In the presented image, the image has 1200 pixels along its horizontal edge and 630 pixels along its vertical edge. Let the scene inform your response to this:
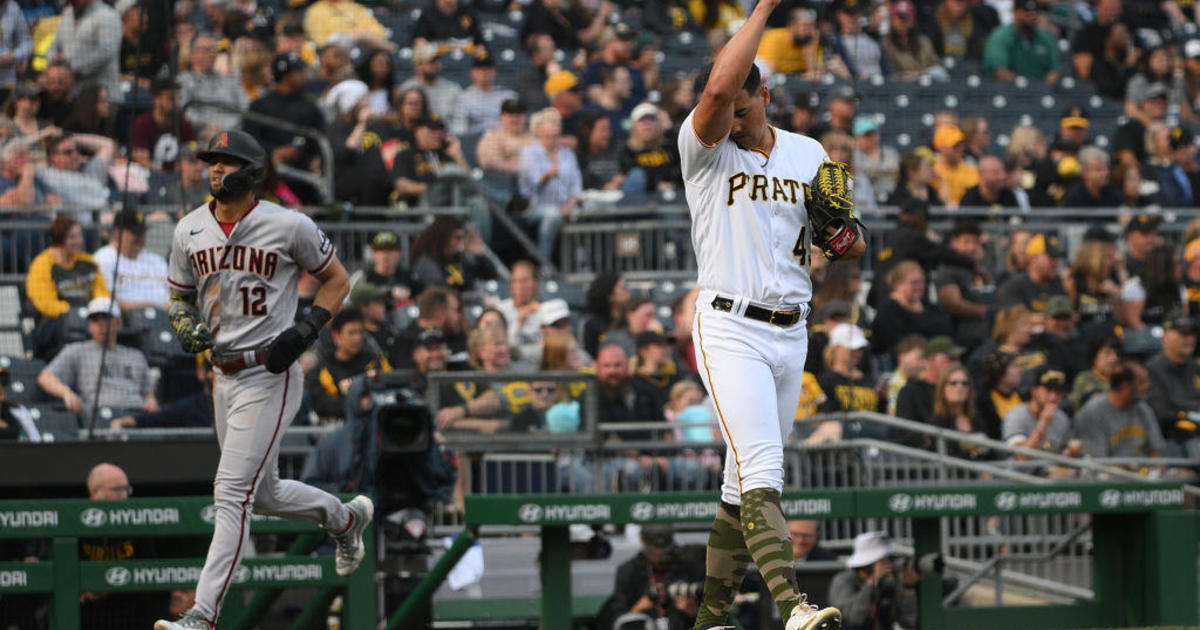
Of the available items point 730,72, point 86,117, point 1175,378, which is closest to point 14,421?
point 86,117

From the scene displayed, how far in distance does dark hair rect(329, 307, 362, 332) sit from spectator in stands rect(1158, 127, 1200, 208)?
7586 millimetres

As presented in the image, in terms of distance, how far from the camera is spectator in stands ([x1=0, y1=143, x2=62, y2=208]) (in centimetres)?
1209

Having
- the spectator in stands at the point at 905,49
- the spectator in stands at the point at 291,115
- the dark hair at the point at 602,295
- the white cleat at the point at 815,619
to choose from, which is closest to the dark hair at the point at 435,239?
the dark hair at the point at 602,295

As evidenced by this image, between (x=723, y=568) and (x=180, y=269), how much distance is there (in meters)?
2.41

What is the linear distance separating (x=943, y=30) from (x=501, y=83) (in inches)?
202

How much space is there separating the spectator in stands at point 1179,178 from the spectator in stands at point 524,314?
5.97 m

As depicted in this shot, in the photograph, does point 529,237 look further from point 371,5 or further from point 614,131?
point 371,5

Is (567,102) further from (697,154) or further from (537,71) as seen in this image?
(697,154)

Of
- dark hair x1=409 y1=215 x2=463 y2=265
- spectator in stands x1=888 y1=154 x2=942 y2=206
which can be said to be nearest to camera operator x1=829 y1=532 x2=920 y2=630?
dark hair x1=409 y1=215 x2=463 y2=265

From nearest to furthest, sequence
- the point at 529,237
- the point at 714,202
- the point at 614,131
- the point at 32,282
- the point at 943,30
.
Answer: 1. the point at 714,202
2. the point at 32,282
3. the point at 529,237
4. the point at 614,131
5. the point at 943,30

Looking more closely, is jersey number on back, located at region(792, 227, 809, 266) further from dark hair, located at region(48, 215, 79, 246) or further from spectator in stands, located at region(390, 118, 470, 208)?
spectator in stands, located at region(390, 118, 470, 208)

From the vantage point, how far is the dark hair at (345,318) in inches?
434

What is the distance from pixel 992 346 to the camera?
12516 mm

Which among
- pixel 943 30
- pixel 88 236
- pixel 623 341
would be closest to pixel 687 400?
pixel 623 341
